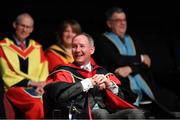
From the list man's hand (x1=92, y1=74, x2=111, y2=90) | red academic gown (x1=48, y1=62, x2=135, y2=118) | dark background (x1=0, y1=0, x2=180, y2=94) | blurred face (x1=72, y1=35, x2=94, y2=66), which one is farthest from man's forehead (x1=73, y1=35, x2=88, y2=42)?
dark background (x1=0, y1=0, x2=180, y2=94)

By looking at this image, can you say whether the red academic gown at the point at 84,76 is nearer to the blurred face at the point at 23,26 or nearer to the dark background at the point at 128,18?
the blurred face at the point at 23,26

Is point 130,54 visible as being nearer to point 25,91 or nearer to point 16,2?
point 25,91

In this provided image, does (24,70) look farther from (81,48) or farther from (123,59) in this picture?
(81,48)

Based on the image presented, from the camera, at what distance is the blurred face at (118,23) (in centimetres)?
661

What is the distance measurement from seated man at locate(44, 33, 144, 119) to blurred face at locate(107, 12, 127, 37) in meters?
1.24

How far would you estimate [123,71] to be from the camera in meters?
6.45

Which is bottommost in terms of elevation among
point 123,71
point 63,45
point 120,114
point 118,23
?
point 120,114

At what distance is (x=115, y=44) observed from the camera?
21.8 ft

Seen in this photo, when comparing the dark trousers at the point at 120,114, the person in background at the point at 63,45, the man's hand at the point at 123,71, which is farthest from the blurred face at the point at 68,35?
the dark trousers at the point at 120,114

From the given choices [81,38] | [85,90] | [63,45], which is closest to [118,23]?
[63,45]

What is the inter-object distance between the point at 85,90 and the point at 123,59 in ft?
5.28

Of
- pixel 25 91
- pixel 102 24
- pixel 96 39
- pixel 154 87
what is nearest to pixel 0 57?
pixel 25 91

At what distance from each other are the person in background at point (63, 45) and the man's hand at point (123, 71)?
57 centimetres

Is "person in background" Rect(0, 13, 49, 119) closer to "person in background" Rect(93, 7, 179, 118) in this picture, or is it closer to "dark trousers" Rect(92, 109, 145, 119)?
"person in background" Rect(93, 7, 179, 118)
